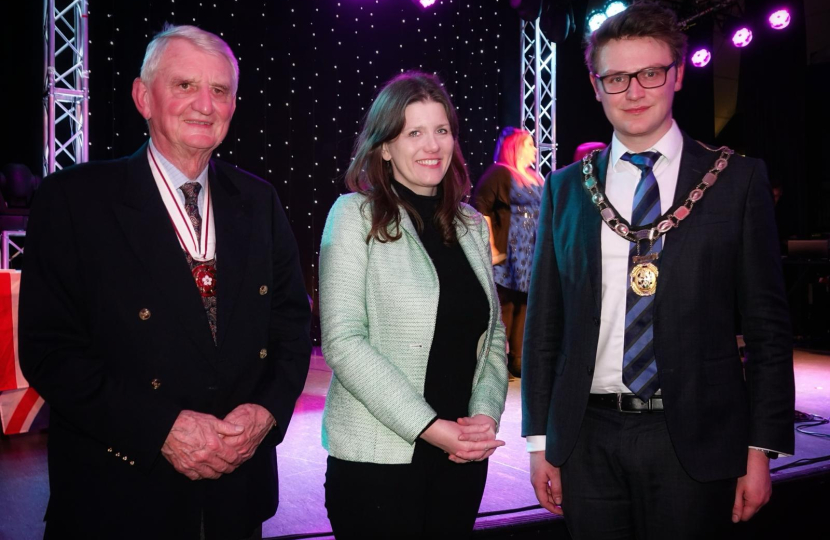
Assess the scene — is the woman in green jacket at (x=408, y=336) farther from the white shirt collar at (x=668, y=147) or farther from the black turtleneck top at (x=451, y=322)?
the white shirt collar at (x=668, y=147)

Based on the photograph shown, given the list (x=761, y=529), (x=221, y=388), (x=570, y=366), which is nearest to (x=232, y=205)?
(x=221, y=388)

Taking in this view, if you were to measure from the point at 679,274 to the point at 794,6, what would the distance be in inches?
374

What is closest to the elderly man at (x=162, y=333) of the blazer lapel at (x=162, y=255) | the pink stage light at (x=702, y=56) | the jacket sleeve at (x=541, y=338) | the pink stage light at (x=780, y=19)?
the blazer lapel at (x=162, y=255)

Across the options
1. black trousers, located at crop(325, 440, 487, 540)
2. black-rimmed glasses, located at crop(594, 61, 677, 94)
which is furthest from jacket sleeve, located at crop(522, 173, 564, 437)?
black-rimmed glasses, located at crop(594, 61, 677, 94)

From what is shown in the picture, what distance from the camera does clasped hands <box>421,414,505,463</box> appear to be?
160 centimetres

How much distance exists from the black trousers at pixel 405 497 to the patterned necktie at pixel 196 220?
486mm

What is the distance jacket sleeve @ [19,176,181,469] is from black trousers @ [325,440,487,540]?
476 millimetres

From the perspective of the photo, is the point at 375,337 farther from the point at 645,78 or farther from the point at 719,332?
the point at 645,78

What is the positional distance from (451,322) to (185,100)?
877mm

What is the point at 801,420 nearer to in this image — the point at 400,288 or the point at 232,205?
the point at 400,288

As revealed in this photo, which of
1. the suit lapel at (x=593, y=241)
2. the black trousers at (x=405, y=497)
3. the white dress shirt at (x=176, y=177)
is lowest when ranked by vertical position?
the black trousers at (x=405, y=497)

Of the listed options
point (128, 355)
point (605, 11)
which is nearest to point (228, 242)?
point (128, 355)

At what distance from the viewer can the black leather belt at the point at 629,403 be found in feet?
5.23

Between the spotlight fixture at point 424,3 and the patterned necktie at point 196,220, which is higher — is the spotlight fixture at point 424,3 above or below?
above
